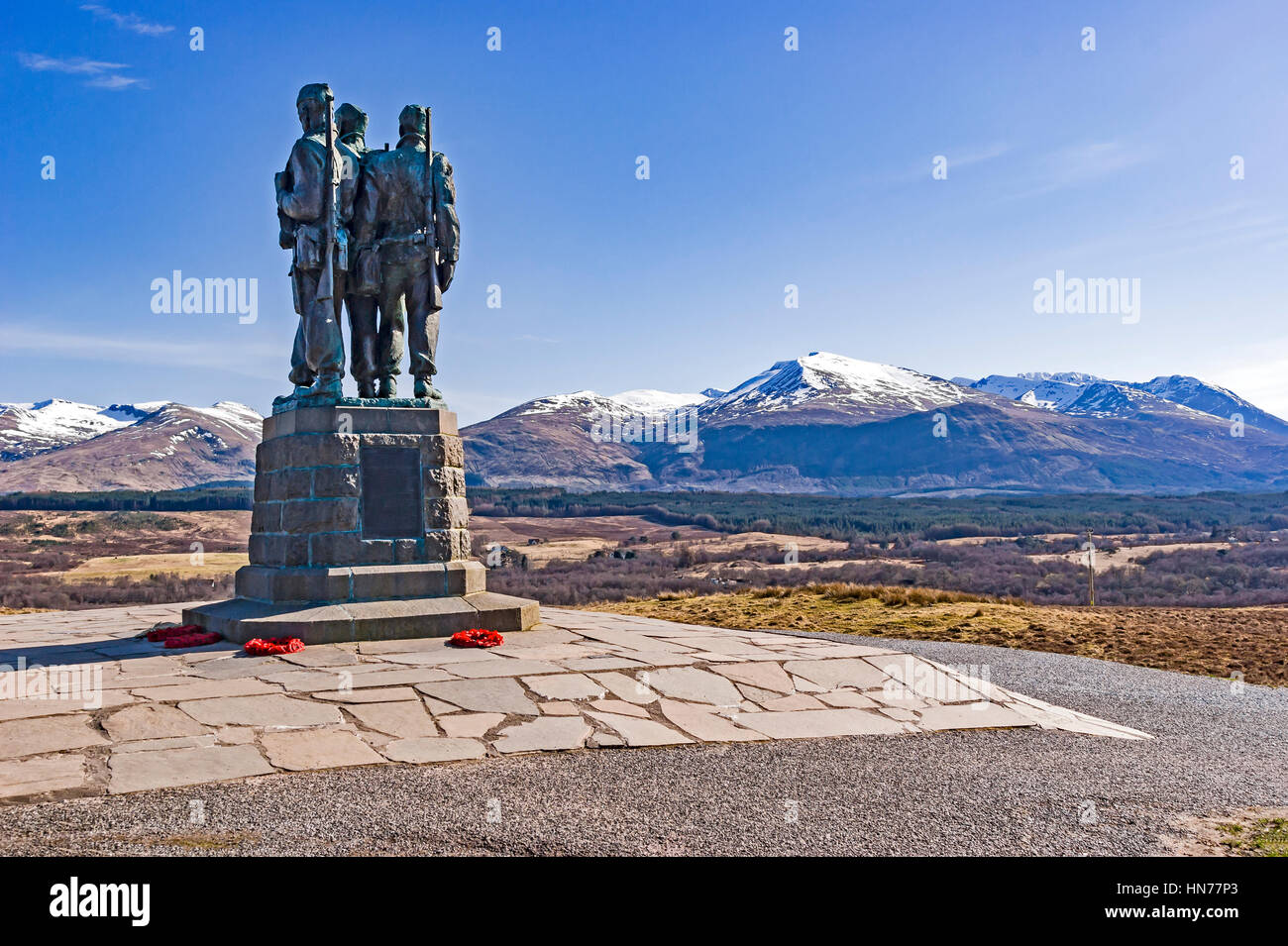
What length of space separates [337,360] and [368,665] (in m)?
3.78

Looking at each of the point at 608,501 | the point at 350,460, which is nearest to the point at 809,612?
the point at 350,460

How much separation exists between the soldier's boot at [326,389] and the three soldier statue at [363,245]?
0.03 feet

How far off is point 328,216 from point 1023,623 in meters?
10.9

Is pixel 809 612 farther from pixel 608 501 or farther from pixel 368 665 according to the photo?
pixel 608 501

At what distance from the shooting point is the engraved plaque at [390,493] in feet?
32.1

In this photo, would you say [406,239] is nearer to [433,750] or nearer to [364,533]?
[364,533]

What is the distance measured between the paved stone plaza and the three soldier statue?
3.33 meters

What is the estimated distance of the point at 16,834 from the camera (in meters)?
4.29

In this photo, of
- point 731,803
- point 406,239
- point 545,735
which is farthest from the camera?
point 406,239

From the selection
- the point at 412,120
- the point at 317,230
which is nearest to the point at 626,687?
the point at 317,230

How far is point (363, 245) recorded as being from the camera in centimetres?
1049

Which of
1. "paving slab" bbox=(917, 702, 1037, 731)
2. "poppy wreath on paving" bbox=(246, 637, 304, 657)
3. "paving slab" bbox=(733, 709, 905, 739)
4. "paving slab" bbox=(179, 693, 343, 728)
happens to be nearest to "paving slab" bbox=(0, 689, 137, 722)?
"paving slab" bbox=(179, 693, 343, 728)

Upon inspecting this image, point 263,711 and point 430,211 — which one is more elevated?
point 430,211

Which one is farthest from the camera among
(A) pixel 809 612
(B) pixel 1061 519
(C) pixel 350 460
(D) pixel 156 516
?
(B) pixel 1061 519
